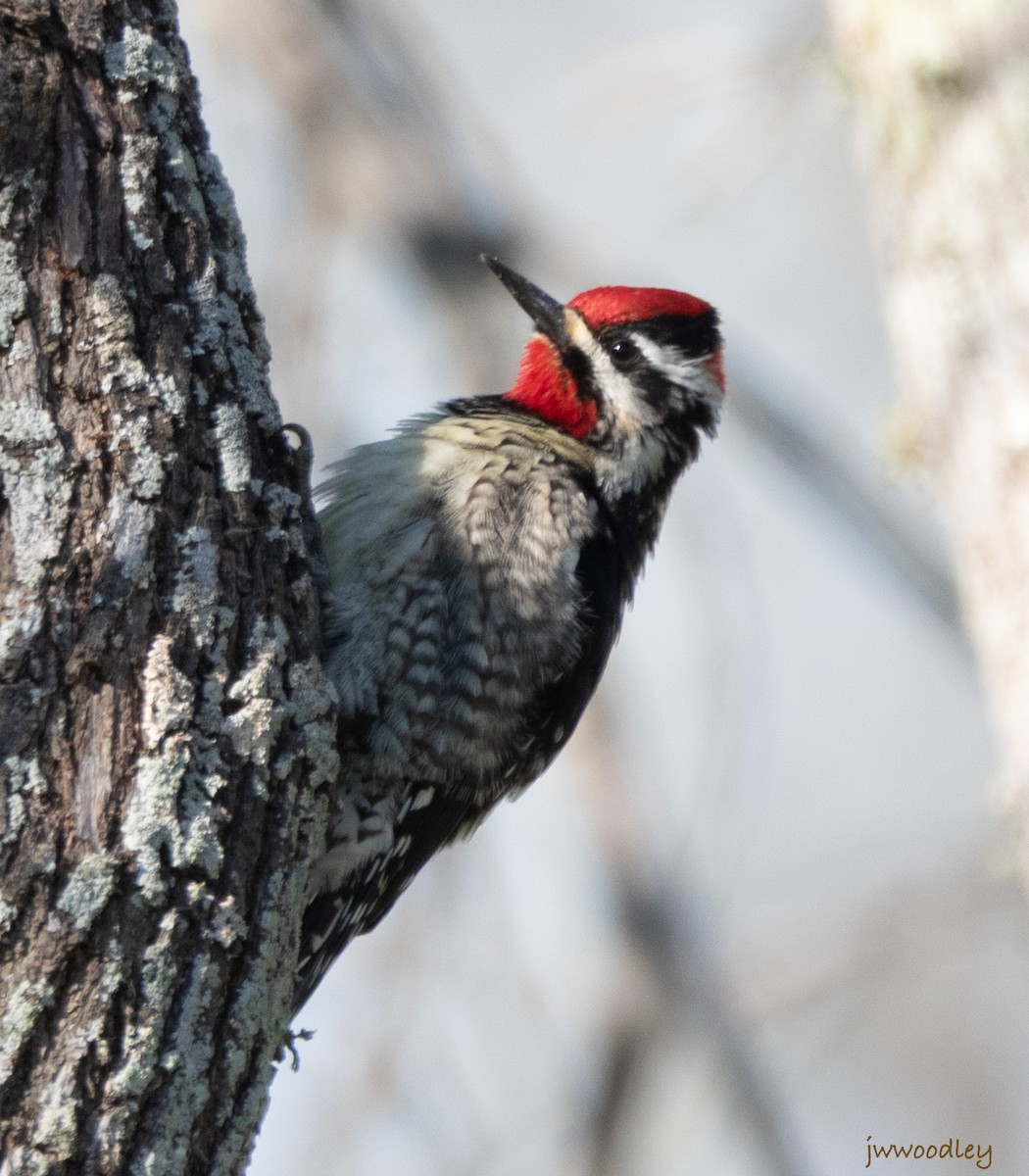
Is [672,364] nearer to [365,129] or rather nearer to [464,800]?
[464,800]

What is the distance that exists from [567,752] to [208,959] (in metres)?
5.37

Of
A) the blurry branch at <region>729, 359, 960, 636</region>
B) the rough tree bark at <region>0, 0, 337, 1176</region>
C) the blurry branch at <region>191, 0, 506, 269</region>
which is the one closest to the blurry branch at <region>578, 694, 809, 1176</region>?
the blurry branch at <region>729, 359, 960, 636</region>

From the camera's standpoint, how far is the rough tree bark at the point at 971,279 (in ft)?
14.1

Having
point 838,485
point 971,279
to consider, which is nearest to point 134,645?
point 971,279

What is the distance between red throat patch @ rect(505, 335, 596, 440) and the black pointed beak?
41mm

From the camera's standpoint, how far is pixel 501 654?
3291 mm

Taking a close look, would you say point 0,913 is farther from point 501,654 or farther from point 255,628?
point 501,654

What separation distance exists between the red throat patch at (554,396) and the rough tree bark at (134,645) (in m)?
1.53

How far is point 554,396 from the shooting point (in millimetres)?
3871

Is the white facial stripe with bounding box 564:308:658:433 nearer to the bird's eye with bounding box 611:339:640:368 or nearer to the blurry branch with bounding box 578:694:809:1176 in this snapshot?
the bird's eye with bounding box 611:339:640:368

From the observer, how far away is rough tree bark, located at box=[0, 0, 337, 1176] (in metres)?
1.92

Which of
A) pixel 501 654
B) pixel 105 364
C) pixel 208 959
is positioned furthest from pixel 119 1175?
pixel 501 654

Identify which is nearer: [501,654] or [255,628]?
[255,628]

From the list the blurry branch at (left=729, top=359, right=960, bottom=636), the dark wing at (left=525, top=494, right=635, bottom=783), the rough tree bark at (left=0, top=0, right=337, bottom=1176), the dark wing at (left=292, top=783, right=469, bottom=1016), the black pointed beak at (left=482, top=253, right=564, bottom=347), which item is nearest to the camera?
the rough tree bark at (left=0, top=0, right=337, bottom=1176)
